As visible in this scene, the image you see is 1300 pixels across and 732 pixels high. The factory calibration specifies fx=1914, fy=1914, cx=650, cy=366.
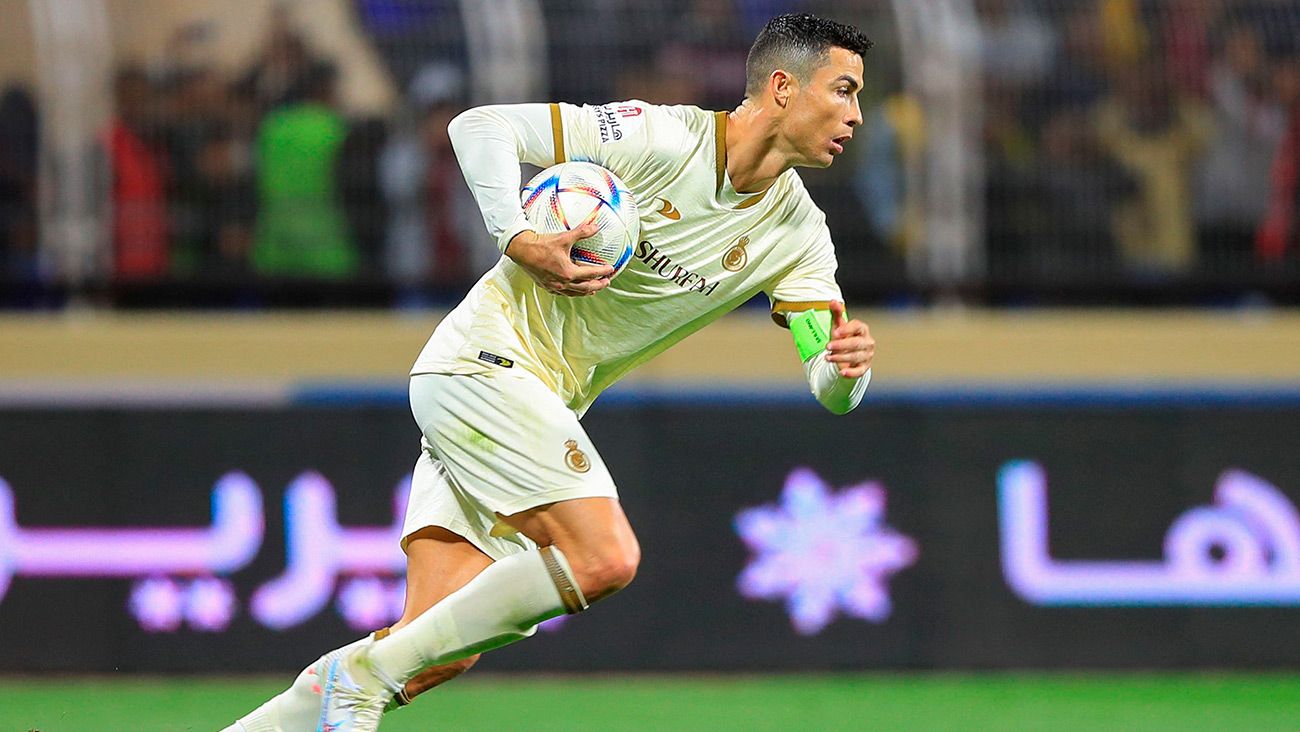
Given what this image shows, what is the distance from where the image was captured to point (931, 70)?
32.2 feet

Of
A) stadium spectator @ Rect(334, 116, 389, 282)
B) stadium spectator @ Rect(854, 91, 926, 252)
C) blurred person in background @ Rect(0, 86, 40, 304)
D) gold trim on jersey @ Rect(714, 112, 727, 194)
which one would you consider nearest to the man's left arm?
gold trim on jersey @ Rect(714, 112, 727, 194)

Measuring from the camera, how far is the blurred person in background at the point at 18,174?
9.46 m

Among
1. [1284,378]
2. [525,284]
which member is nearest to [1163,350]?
[1284,378]

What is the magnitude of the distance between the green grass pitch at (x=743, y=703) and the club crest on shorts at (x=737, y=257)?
7.42 ft

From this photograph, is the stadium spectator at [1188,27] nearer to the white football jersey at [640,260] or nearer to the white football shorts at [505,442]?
the white football jersey at [640,260]

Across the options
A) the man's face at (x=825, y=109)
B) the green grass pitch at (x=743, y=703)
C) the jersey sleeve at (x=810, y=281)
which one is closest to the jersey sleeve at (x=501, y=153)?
the man's face at (x=825, y=109)

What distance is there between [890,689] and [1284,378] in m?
3.39

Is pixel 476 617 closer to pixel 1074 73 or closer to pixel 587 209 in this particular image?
pixel 587 209

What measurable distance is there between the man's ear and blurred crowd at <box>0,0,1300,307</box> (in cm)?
445

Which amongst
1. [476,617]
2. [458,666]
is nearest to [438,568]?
[458,666]

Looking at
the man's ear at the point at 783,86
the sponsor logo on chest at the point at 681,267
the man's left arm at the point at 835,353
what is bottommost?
the man's left arm at the point at 835,353

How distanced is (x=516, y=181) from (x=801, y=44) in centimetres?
90

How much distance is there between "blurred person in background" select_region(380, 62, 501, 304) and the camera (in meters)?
9.73

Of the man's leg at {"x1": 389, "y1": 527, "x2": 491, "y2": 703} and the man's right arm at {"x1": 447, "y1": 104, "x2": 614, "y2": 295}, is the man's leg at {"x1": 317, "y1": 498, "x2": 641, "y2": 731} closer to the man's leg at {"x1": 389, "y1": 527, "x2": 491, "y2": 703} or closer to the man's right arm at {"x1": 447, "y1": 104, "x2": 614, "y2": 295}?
the man's leg at {"x1": 389, "y1": 527, "x2": 491, "y2": 703}
